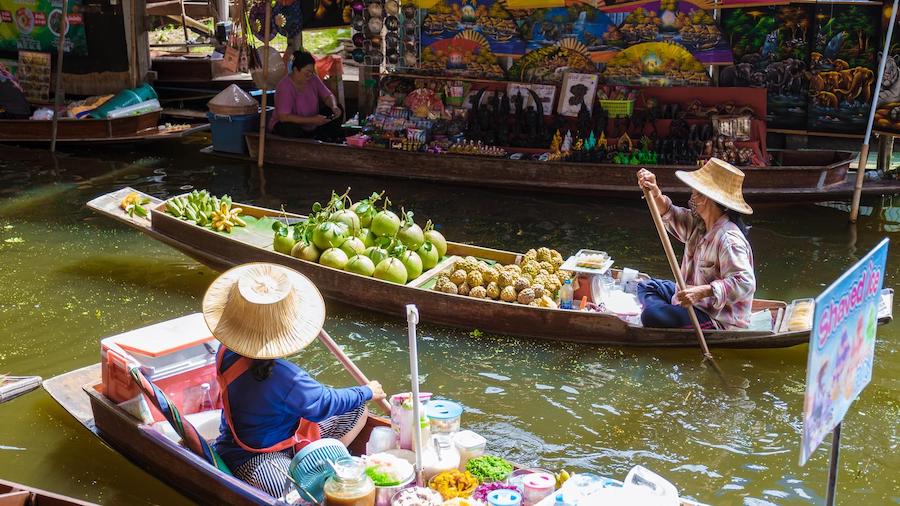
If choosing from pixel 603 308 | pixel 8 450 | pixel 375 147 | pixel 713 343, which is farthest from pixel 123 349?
pixel 375 147

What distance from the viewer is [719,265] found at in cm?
587

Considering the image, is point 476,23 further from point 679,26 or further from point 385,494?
point 385,494

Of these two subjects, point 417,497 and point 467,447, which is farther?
point 467,447

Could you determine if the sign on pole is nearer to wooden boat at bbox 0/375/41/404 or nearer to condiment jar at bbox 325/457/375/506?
condiment jar at bbox 325/457/375/506


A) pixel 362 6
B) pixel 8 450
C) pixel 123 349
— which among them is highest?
pixel 362 6

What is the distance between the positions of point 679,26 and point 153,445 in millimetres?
Answer: 7955

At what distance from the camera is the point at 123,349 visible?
498cm

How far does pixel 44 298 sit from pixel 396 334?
2.98 m

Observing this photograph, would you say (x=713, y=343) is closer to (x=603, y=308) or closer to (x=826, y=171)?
(x=603, y=308)

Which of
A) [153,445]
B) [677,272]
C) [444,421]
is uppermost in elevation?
[677,272]

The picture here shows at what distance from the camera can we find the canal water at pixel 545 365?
5160mm

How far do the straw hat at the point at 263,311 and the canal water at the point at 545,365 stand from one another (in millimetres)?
1250

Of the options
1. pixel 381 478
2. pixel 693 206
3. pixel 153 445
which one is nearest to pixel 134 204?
pixel 153 445

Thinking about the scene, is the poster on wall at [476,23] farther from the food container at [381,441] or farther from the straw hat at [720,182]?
the food container at [381,441]
